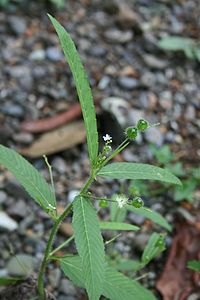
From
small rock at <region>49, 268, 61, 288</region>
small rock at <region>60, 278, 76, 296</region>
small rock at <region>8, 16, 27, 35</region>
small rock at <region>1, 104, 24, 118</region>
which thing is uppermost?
small rock at <region>8, 16, 27, 35</region>

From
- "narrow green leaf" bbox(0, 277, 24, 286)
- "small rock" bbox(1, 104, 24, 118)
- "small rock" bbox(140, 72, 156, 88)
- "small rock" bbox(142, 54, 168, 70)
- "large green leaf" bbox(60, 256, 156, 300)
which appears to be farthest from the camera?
"small rock" bbox(142, 54, 168, 70)

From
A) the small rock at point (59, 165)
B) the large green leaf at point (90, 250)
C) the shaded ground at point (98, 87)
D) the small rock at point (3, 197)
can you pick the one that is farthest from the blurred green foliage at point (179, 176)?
the large green leaf at point (90, 250)

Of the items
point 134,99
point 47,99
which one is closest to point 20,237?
point 47,99

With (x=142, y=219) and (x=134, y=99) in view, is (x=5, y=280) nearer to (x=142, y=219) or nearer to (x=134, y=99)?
(x=142, y=219)

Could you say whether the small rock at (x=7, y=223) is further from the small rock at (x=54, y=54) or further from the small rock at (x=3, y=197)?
the small rock at (x=54, y=54)

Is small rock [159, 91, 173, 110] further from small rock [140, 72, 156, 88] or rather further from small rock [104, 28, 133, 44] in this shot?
small rock [104, 28, 133, 44]

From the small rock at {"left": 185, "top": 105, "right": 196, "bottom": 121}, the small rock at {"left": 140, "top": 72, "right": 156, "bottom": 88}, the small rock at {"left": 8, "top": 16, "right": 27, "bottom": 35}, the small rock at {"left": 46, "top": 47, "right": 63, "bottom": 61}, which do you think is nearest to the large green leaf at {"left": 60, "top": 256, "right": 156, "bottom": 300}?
the small rock at {"left": 185, "top": 105, "right": 196, "bottom": 121}
